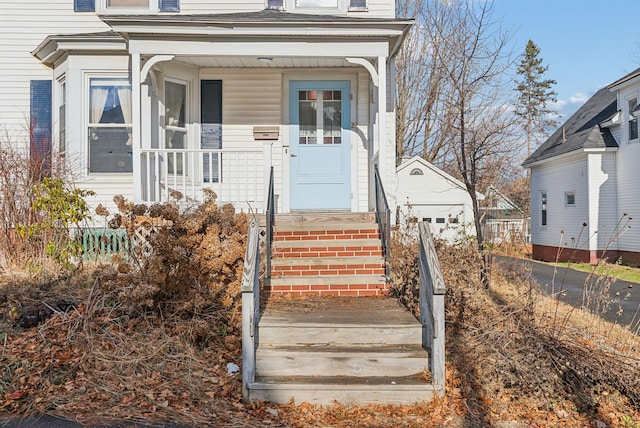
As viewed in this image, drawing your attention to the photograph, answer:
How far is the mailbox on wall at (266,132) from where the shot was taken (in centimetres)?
942

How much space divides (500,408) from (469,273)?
215 centimetres

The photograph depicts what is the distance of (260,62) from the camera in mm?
8953

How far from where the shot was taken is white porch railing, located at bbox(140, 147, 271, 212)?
7.86 metres

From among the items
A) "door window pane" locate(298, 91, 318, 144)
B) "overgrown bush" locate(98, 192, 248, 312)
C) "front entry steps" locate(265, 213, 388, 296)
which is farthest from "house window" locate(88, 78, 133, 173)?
"front entry steps" locate(265, 213, 388, 296)

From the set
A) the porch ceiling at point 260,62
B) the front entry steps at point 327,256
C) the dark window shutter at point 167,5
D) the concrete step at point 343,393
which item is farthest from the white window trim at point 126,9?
the concrete step at point 343,393

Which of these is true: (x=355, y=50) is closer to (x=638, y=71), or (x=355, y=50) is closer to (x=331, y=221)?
(x=331, y=221)

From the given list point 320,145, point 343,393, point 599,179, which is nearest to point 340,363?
point 343,393

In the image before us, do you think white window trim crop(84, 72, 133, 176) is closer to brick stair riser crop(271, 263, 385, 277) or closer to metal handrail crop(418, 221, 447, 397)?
brick stair riser crop(271, 263, 385, 277)

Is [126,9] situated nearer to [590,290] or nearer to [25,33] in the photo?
[25,33]

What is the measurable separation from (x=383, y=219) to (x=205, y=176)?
12.5ft

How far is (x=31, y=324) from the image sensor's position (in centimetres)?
530

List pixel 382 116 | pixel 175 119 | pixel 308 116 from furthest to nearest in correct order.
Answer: pixel 308 116, pixel 175 119, pixel 382 116

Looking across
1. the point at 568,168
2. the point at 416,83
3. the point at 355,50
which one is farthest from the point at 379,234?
the point at 416,83

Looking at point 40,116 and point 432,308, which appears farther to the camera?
point 40,116
